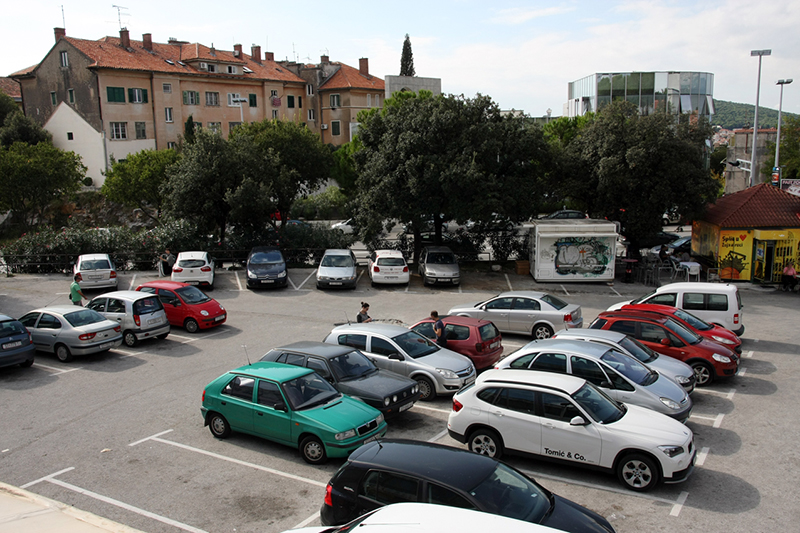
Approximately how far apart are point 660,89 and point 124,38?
56008mm

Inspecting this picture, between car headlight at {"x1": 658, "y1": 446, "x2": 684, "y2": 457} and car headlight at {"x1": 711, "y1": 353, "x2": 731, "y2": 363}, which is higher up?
car headlight at {"x1": 658, "y1": 446, "x2": 684, "y2": 457}

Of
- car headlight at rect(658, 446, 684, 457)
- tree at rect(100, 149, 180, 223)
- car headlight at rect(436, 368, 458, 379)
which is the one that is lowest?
car headlight at rect(436, 368, 458, 379)

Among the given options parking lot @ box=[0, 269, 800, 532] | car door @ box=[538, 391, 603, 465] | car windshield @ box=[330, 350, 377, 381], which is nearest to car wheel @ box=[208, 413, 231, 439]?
parking lot @ box=[0, 269, 800, 532]

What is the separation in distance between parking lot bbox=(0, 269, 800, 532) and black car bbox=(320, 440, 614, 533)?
1477mm

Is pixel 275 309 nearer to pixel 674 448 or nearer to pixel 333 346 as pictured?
pixel 333 346

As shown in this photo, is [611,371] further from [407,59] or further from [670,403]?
[407,59]

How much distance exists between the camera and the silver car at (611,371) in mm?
10512

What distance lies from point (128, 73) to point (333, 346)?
50.3m

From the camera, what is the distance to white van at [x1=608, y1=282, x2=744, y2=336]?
16.7 meters

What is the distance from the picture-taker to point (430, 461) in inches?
266

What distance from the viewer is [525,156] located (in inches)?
1115

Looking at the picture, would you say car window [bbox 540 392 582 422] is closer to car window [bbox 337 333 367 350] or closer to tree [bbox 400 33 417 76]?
car window [bbox 337 333 367 350]

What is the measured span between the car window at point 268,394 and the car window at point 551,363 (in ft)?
16.1

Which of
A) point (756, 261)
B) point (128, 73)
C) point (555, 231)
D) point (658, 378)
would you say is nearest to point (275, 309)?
point (555, 231)
